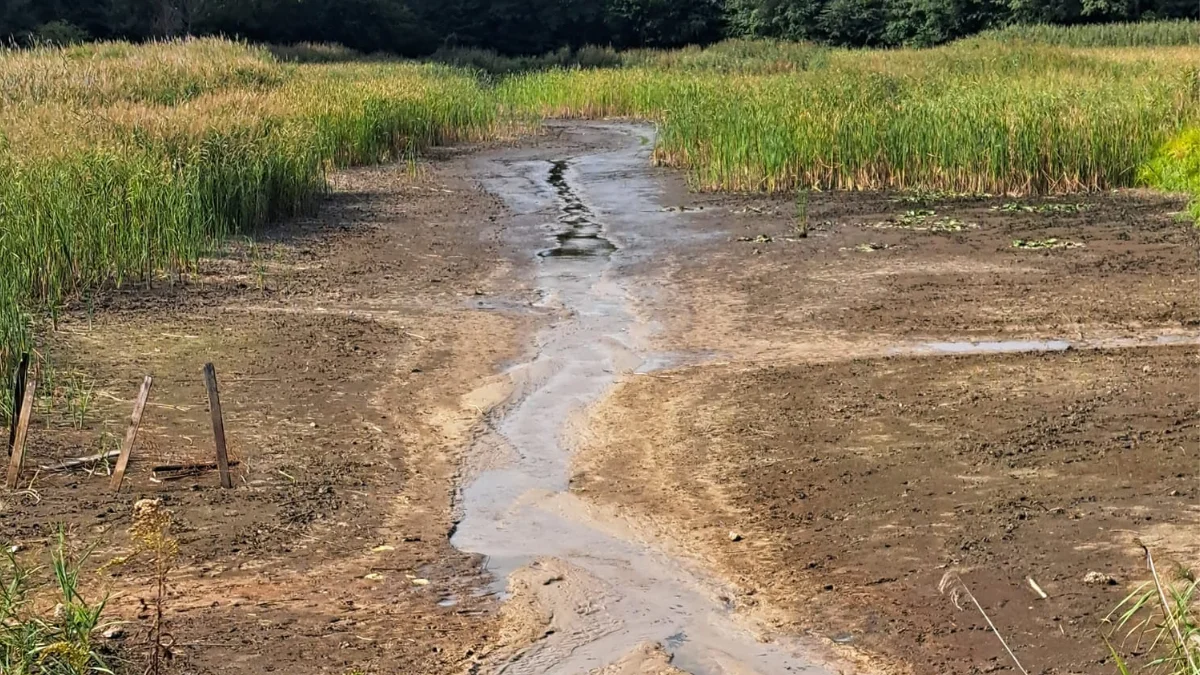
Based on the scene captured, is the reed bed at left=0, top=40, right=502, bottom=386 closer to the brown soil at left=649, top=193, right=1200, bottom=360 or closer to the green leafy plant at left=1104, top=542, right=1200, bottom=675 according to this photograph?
the brown soil at left=649, top=193, right=1200, bottom=360

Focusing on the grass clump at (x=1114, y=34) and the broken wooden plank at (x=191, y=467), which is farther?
the grass clump at (x=1114, y=34)

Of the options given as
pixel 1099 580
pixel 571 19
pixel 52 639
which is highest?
pixel 571 19

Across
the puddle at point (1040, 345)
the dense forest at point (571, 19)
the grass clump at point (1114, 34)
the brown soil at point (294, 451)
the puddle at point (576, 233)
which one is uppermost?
the dense forest at point (571, 19)

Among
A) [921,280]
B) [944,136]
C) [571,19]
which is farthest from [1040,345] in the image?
[571,19]

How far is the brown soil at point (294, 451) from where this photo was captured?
5031 mm

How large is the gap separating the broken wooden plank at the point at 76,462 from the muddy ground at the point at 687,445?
72 mm

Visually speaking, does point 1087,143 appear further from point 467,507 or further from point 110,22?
point 110,22

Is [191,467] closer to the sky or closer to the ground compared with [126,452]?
closer to the ground

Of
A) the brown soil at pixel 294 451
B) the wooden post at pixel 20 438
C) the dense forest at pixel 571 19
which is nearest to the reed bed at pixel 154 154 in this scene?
the brown soil at pixel 294 451

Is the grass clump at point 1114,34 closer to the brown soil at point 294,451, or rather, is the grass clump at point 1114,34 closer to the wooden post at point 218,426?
the brown soil at point 294,451

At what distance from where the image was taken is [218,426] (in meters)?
6.13

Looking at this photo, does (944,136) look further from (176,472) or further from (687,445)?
(176,472)

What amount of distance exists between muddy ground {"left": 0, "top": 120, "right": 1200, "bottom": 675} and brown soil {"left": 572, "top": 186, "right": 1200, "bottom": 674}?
22 mm

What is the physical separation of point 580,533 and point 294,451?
5.58 ft
